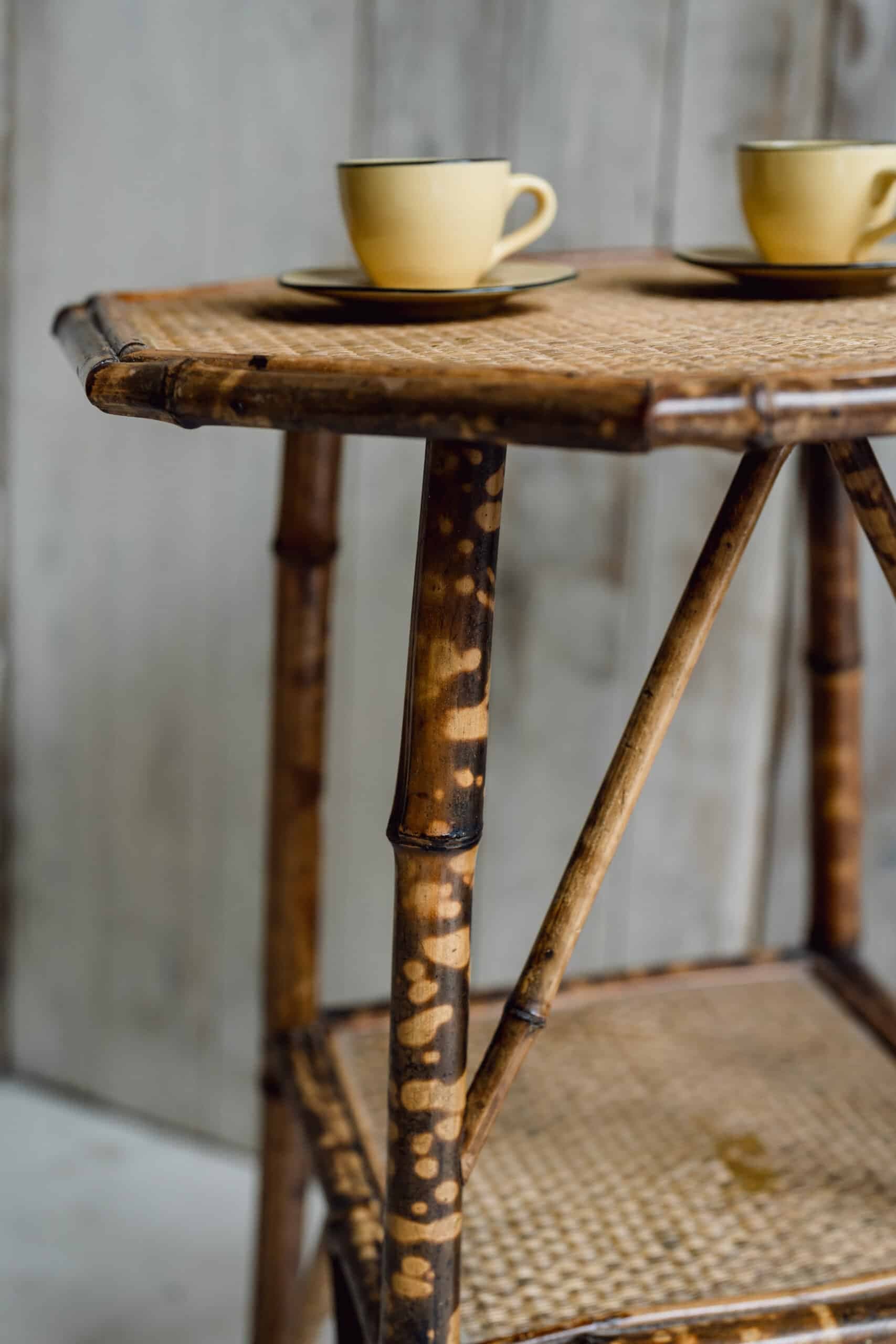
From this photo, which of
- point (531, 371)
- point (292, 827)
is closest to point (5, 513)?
point (292, 827)

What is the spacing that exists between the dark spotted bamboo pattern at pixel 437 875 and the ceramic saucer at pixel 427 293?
0.13 m

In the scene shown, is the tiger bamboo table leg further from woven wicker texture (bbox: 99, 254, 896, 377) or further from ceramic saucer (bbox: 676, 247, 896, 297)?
ceramic saucer (bbox: 676, 247, 896, 297)

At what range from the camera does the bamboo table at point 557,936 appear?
1.41 feet

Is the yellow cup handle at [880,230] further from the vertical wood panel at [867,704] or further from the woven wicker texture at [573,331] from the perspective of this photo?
the vertical wood panel at [867,704]

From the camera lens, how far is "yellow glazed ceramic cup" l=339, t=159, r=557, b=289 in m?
0.56

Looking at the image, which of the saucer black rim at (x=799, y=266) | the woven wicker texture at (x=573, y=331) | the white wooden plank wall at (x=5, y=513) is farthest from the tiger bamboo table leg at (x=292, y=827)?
the white wooden plank wall at (x=5, y=513)

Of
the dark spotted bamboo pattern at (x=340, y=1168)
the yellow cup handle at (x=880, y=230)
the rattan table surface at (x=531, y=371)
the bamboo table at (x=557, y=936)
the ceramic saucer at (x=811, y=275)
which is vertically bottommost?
the dark spotted bamboo pattern at (x=340, y=1168)

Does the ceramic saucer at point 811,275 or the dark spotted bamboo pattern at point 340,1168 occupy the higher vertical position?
the ceramic saucer at point 811,275

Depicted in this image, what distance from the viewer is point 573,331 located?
0.54 m

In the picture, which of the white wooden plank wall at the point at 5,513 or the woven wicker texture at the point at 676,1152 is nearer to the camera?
the woven wicker texture at the point at 676,1152

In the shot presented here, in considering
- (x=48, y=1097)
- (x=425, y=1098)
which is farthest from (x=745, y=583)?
(x=48, y=1097)

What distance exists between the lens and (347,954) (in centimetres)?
124

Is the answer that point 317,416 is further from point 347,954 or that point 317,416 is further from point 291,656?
point 347,954

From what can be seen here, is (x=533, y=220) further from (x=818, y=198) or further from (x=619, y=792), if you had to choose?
(x=619, y=792)
